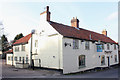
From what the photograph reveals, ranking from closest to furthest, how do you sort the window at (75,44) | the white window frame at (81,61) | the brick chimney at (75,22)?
the window at (75,44)
the white window frame at (81,61)
the brick chimney at (75,22)

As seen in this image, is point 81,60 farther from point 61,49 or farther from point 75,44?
point 61,49

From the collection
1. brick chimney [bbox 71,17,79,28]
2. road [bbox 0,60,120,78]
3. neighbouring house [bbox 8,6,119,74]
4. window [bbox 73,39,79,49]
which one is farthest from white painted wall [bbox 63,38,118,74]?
brick chimney [bbox 71,17,79,28]

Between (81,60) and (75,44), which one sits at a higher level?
(75,44)

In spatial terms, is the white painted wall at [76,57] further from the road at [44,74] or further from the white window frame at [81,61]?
the road at [44,74]

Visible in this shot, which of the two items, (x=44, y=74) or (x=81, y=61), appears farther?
(x=81, y=61)

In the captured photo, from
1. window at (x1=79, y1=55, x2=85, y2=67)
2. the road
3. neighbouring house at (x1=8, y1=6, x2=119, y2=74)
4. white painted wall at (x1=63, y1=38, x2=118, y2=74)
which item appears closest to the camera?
the road

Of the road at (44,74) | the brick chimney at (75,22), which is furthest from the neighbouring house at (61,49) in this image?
the road at (44,74)

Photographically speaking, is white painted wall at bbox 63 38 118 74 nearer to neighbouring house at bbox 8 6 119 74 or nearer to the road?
neighbouring house at bbox 8 6 119 74

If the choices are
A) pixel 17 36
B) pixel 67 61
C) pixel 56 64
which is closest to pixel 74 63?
pixel 67 61

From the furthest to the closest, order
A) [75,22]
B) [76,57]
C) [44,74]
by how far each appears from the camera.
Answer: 1. [75,22]
2. [76,57]
3. [44,74]

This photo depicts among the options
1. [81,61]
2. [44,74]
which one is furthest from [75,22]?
[44,74]


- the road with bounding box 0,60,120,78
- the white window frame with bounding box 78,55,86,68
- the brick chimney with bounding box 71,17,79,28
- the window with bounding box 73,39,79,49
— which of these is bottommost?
the road with bounding box 0,60,120,78

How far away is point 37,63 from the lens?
1916cm

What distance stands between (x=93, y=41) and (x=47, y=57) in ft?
31.1
